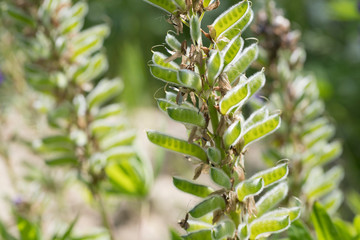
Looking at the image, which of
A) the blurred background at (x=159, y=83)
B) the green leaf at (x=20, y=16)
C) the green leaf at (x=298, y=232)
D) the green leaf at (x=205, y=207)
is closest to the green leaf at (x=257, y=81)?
the green leaf at (x=205, y=207)

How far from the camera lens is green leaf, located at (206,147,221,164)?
0.94m

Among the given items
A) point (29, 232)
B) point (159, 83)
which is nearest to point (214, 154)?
point (29, 232)

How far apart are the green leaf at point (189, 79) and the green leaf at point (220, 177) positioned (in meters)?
0.14

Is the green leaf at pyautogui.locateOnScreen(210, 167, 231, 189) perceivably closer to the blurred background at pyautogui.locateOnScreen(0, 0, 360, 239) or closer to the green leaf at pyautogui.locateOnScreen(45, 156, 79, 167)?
the green leaf at pyautogui.locateOnScreen(45, 156, 79, 167)

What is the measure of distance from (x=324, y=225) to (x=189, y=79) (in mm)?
608

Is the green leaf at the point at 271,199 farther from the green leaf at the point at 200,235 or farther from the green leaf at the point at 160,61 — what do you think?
the green leaf at the point at 160,61

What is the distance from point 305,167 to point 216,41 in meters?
0.96

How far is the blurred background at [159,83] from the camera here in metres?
3.08

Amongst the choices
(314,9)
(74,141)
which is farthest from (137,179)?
(314,9)

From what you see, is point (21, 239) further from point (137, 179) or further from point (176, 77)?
point (176, 77)

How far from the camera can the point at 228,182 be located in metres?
0.96

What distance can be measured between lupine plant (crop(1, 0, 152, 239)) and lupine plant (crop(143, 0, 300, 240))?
0.84 metres

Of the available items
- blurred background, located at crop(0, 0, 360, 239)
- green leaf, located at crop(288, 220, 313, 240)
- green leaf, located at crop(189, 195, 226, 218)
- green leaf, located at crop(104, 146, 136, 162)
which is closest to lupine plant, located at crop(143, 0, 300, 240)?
green leaf, located at crop(189, 195, 226, 218)

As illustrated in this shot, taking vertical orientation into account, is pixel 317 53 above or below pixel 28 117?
above
